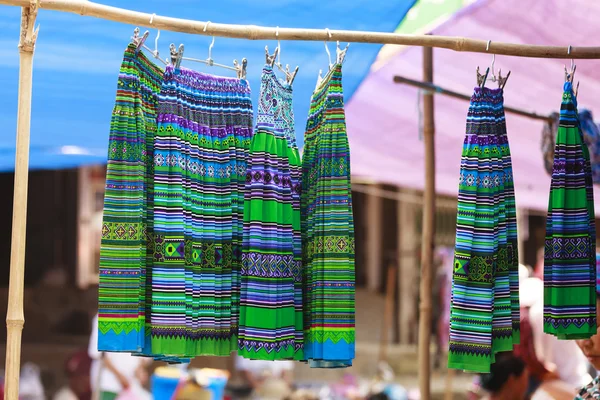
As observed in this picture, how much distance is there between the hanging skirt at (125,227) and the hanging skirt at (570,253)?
47.7 inches

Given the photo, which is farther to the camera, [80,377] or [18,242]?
[80,377]

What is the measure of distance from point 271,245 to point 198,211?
0.24 m

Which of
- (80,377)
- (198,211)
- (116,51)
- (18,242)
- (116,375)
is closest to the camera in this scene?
(18,242)

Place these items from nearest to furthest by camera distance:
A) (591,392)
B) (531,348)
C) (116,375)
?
1. (591,392)
2. (531,348)
3. (116,375)

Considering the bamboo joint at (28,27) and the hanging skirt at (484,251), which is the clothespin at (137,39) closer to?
the bamboo joint at (28,27)

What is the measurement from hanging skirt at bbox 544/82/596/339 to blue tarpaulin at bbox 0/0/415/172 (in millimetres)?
1319

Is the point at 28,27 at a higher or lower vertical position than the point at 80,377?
higher

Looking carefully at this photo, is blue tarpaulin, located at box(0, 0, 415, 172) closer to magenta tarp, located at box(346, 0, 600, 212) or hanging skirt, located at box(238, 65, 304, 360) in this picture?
magenta tarp, located at box(346, 0, 600, 212)

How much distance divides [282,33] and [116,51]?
1.81 meters

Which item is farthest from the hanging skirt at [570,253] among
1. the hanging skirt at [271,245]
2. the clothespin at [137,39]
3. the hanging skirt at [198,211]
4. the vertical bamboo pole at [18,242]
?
the vertical bamboo pole at [18,242]

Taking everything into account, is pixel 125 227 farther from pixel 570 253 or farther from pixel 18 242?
pixel 570 253

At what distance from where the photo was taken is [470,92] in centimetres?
543

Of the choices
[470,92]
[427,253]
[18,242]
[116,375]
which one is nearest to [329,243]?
[18,242]

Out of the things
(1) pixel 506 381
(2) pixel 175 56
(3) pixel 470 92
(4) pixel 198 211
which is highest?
(3) pixel 470 92
